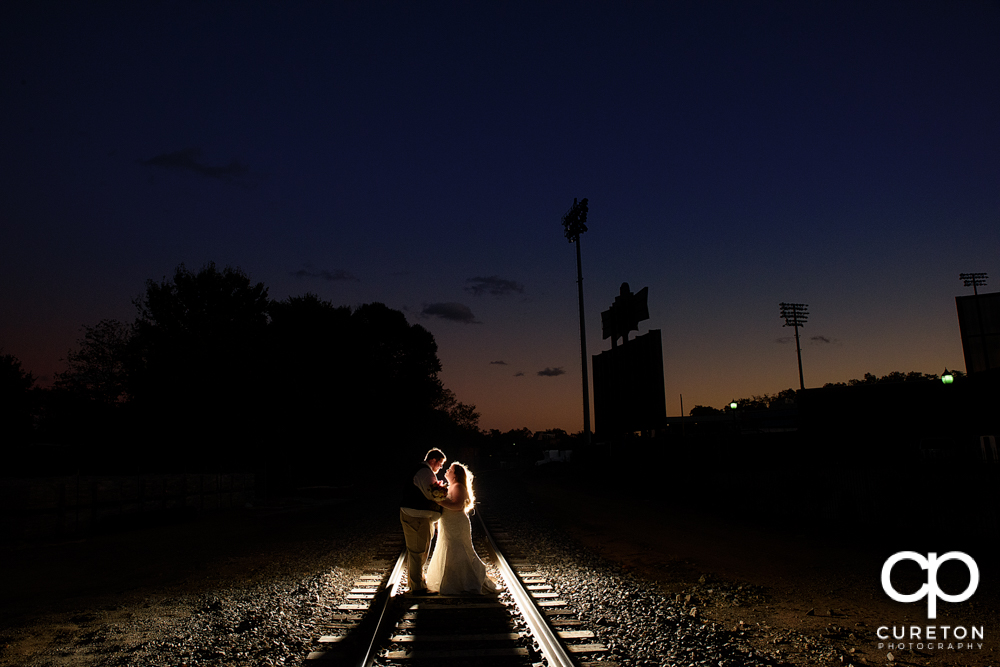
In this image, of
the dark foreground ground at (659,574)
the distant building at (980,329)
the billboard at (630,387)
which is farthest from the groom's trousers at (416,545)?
the distant building at (980,329)

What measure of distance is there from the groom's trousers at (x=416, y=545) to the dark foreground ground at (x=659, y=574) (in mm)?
2799

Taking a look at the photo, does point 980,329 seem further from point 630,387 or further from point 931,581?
point 931,581

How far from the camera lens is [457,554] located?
8617 mm

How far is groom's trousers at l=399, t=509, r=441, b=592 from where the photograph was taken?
8711 millimetres

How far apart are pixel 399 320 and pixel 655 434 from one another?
31.4 metres

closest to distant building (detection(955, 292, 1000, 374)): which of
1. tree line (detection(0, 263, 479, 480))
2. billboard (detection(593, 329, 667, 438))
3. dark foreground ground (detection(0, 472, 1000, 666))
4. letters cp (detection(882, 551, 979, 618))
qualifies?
billboard (detection(593, 329, 667, 438))

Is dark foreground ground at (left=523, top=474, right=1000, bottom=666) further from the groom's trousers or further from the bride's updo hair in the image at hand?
the groom's trousers

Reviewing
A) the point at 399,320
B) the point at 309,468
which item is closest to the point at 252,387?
the point at 309,468

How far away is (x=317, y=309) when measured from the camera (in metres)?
53.7

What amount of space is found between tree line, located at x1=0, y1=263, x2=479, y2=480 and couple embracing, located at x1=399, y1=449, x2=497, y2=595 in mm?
26457

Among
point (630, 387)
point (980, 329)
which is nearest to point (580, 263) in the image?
point (630, 387)

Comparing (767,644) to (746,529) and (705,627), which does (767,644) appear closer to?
(705,627)

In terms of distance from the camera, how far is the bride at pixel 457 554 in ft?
28.0

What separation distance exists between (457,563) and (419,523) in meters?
0.70
